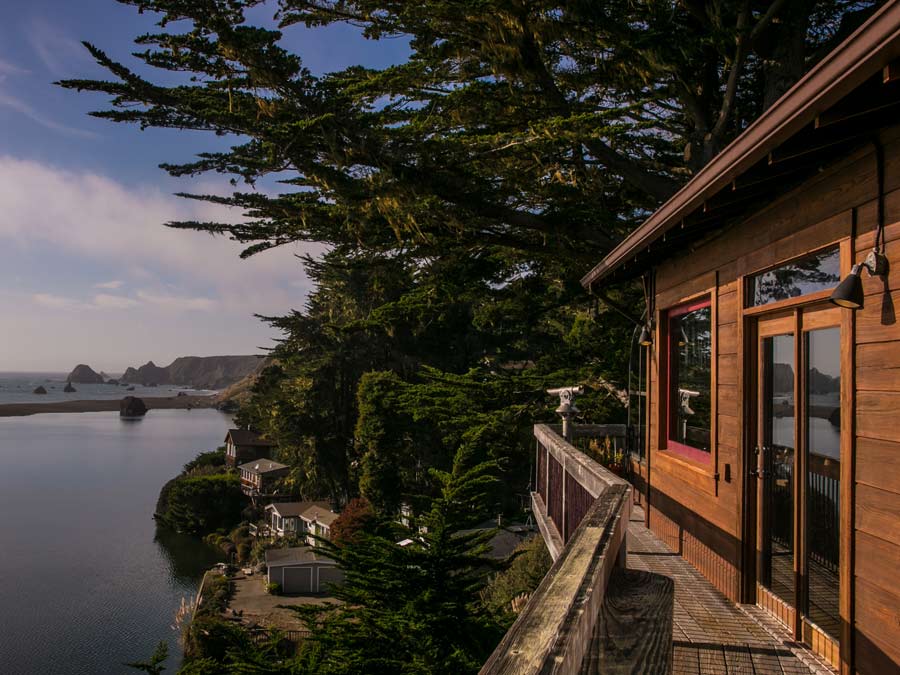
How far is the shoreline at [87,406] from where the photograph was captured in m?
145

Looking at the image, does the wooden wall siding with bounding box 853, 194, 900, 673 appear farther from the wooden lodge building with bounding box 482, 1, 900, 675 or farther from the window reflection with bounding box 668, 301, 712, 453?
the window reflection with bounding box 668, 301, 712, 453

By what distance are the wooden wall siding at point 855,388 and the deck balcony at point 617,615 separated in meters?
0.44

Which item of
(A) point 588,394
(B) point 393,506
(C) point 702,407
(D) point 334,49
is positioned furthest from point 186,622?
(C) point 702,407

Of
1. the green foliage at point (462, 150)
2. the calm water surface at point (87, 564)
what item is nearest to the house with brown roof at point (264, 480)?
the calm water surface at point (87, 564)

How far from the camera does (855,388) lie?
330 centimetres

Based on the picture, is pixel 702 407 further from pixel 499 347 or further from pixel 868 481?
pixel 499 347

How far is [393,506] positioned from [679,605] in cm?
2979

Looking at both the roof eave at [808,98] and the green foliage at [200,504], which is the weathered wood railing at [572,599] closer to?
the roof eave at [808,98]

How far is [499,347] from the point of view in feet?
114

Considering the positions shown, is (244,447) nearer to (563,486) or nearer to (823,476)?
(563,486)

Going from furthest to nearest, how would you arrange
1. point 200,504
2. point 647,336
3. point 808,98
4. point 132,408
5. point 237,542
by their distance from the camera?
point 132,408 < point 200,504 < point 237,542 < point 647,336 < point 808,98

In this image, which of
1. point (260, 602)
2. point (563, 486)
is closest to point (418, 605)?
point (563, 486)

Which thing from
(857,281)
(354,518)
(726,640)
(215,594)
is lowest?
(215,594)

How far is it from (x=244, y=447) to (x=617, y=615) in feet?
202
